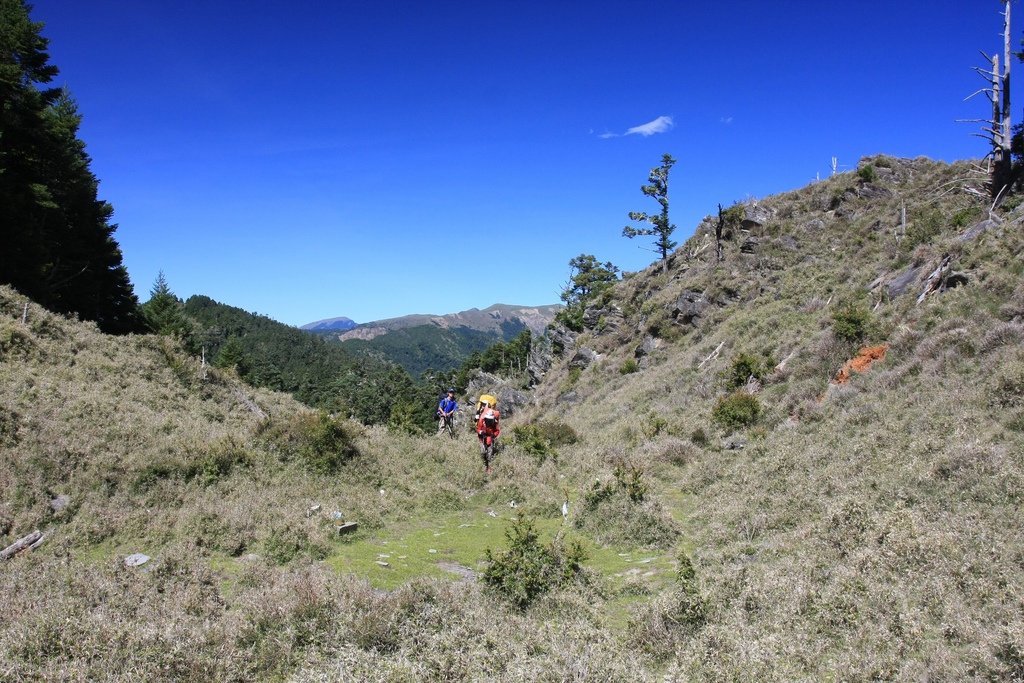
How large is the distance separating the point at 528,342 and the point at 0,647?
283 ft

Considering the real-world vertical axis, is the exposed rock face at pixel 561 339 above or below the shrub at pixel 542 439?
above

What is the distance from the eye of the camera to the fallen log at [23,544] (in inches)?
287

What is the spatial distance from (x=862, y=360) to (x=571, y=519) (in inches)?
344

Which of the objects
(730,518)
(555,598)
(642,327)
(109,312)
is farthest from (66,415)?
(109,312)

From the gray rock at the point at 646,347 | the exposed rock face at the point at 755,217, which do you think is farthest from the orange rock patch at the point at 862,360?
the exposed rock face at the point at 755,217

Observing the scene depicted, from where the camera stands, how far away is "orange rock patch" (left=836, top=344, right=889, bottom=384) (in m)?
13.5

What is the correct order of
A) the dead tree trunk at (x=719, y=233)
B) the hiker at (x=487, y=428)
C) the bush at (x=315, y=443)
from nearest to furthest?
1. the bush at (x=315, y=443)
2. the hiker at (x=487, y=428)
3. the dead tree trunk at (x=719, y=233)

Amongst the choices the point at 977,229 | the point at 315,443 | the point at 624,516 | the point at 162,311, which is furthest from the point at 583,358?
the point at 162,311

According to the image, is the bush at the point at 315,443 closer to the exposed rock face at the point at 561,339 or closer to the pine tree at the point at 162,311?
the exposed rock face at the point at 561,339

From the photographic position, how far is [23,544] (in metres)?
7.68

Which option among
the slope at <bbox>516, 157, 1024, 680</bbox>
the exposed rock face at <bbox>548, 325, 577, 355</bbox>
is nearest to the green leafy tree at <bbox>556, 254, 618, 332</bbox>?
the exposed rock face at <bbox>548, 325, 577, 355</bbox>

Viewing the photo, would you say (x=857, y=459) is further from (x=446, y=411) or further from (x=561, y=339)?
(x=561, y=339)

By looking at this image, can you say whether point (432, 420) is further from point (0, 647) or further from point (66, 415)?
→ point (0, 647)

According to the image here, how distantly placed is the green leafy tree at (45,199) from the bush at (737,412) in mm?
31135
